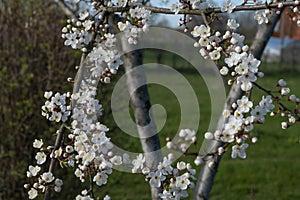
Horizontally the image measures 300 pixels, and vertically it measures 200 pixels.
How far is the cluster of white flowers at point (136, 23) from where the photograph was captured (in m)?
1.84

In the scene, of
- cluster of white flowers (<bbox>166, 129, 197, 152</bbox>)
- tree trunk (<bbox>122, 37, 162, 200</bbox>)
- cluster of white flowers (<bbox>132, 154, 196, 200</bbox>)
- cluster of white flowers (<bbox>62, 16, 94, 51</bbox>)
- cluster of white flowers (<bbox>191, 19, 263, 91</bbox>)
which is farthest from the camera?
tree trunk (<bbox>122, 37, 162, 200</bbox>)

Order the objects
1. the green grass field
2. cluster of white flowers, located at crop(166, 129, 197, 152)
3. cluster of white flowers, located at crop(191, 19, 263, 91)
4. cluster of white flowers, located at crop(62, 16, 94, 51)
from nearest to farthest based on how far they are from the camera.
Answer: cluster of white flowers, located at crop(166, 129, 197, 152)
cluster of white flowers, located at crop(191, 19, 263, 91)
cluster of white flowers, located at crop(62, 16, 94, 51)
the green grass field

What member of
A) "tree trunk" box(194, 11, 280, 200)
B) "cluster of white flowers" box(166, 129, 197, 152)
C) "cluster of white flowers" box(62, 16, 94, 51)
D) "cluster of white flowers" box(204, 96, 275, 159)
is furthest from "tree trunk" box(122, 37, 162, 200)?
"cluster of white flowers" box(166, 129, 197, 152)

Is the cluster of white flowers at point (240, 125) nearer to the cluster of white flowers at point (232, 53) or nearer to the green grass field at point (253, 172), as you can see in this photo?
the cluster of white flowers at point (232, 53)

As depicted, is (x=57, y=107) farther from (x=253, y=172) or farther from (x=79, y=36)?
(x=253, y=172)

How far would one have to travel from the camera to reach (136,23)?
188 centimetres

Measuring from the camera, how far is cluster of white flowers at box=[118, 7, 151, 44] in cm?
184

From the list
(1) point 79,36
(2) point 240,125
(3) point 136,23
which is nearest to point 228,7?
(3) point 136,23

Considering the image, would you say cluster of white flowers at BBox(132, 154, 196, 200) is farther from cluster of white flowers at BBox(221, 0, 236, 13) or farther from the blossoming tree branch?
cluster of white flowers at BBox(221, 0, 236, 13)

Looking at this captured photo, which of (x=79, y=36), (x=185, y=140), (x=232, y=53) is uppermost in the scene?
(x=79, y=36)

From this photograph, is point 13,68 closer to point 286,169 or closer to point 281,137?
point 286,169

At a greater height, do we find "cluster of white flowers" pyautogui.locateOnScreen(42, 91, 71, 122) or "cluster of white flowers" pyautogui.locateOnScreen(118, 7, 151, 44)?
"cluster of white flowers" pyautogui.locateOnScreen(118, 7, 151, 44)

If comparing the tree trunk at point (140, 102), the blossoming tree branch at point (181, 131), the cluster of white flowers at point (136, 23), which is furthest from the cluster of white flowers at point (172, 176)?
the tree trunk at point (140, 102)

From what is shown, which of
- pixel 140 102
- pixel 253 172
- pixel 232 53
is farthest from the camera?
pixel 253 172
